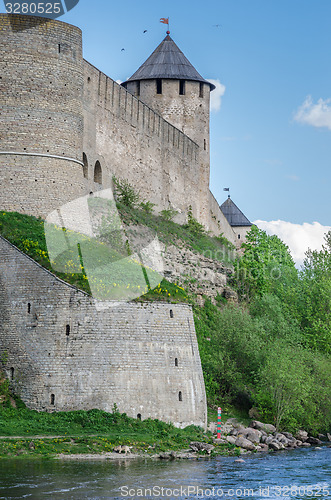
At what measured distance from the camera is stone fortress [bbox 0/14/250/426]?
98.3 ft

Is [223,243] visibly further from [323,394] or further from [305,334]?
[323,394]

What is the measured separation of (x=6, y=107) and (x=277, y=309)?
16028 millimetres

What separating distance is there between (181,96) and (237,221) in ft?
67.9

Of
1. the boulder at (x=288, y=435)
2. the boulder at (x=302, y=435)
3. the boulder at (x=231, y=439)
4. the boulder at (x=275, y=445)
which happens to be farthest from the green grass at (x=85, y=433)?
the boulder at (x=302, y=435)

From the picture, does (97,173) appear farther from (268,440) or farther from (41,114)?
(268,440)

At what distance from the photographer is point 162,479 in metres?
23.9

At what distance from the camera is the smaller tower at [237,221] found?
239ft

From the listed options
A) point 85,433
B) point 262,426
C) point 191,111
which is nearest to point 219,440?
point 262,426

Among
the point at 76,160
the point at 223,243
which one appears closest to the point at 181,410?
the point at 76,160

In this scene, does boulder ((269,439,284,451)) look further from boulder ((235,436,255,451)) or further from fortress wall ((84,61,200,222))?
fortress wall ((84,61,200,222))

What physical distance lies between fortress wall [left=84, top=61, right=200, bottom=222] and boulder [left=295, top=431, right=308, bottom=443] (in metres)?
13.9

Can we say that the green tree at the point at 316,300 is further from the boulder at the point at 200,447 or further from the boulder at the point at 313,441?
the boulder at the point at 200,447

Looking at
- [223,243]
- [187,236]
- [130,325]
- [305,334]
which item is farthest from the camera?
[223,243]

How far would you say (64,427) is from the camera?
28344 mm
